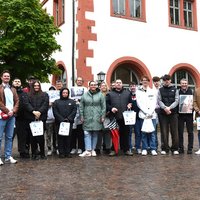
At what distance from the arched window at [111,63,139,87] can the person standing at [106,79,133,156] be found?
893cm

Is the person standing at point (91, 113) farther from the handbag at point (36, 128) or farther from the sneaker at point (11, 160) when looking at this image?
the sneaker at point (11, 160)

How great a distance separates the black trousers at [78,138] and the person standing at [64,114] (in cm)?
52

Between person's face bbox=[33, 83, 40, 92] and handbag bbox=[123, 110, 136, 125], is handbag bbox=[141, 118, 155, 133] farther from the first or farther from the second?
person's face bbox=[33, 83, 40, 92]

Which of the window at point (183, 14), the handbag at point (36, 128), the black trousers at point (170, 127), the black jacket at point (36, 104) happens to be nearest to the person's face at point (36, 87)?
the black jacket at point (36, 104)

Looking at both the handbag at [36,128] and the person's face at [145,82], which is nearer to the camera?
the handbag at [36,128]

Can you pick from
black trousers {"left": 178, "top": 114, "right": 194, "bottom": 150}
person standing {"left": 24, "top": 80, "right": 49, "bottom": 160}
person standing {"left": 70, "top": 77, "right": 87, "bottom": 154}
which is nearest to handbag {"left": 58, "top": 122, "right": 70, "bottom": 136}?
person standing {"left": 24, "top": 80, "right": 49, "bottom": 160}

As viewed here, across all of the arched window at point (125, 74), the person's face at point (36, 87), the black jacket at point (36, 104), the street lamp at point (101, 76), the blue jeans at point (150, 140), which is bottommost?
the blue jeans at point (150, 140)

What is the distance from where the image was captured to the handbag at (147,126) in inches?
340

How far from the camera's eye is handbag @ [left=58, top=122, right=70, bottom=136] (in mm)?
8273

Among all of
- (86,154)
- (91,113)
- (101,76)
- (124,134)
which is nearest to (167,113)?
(124,134)

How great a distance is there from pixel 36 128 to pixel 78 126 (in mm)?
1282

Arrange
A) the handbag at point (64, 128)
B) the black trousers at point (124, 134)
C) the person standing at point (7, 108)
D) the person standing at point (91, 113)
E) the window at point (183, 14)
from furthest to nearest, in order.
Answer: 1. the window at point (183, 14)
2. the black trousers at point (124, 134)
3. the person standing at point (91, 113)
4. the handbag at point (64, 128)
5. the person standing at point (7, 108)

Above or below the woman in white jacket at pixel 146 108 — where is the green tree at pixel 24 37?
above

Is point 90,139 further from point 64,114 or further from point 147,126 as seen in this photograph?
point 147,126
